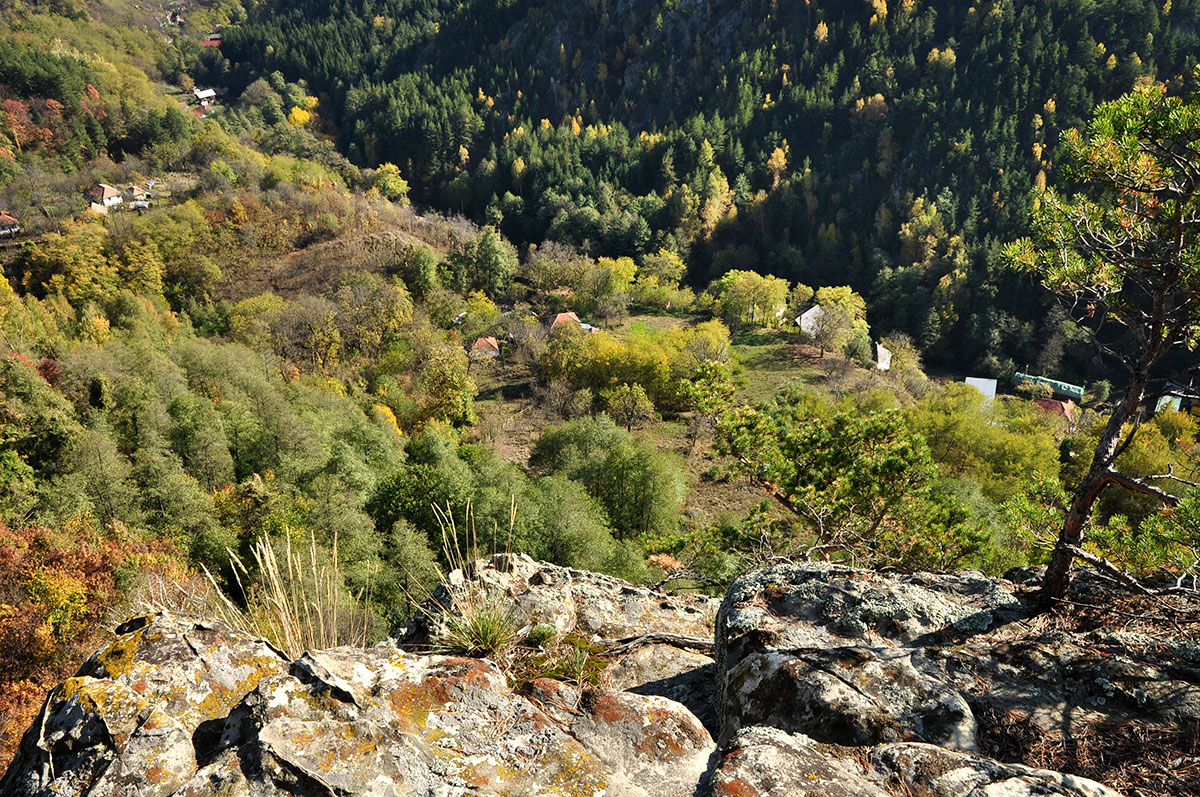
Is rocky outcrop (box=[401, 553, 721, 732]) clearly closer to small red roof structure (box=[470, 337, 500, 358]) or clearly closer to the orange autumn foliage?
the orange autumn foliage

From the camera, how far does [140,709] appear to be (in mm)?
3326

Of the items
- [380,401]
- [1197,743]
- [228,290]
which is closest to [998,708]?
[1197,743]

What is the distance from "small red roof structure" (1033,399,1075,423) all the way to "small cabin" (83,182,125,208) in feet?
281

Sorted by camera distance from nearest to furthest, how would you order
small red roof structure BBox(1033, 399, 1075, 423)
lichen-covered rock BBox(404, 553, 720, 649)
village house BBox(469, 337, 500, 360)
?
lichen-covered rock BBox(404, 553, 720, 649) → village house BBox(469, 337, 500, 360) → small red roof structure BBox(1033, 399, 1075, 423)

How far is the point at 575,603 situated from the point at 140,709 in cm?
391

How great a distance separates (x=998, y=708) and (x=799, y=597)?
1.78m

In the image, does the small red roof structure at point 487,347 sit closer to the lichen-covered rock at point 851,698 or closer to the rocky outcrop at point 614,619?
the rocky outcrop at point 614,619

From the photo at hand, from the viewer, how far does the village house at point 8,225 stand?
53.5m

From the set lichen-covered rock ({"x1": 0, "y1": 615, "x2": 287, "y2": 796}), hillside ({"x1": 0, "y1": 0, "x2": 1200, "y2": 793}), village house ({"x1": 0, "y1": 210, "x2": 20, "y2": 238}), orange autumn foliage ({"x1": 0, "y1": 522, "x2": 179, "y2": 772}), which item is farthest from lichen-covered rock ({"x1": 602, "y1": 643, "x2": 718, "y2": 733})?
village house ({"x1": 0, "y1": 210, "x2": 20, "y2": 238})

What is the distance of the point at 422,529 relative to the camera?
2228 centimetres

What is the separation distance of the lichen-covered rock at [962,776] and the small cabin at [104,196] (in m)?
76.8

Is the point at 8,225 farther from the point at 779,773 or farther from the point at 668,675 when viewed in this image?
the point at 779,773

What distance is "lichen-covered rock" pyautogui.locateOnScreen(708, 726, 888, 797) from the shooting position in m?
3.05

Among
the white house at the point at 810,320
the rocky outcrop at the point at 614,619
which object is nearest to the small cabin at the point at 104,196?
the white house at the point at 810,320
